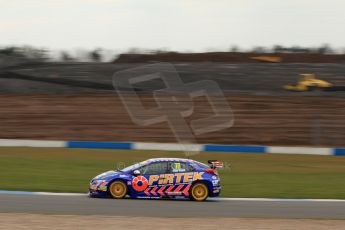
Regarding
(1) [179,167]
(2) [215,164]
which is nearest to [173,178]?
(1) [179,167]

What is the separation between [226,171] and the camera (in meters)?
20.6

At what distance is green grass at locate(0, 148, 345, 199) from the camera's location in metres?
16.5

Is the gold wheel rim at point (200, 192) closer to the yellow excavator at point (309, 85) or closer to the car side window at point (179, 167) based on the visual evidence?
the car side window at point (179, 167)

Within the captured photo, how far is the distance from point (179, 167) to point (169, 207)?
1403 mm

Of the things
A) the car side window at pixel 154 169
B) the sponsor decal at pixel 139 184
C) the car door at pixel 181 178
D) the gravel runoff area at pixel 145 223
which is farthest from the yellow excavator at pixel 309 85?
the gravel runoff area at pixel 145 223

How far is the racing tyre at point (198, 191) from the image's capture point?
1428cm

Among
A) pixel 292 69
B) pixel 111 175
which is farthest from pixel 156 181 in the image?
pixel 292 69

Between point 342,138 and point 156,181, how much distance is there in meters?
16.3

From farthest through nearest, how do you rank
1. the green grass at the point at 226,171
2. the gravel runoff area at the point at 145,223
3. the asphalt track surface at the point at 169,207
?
1. the green grass at the point at 226,171
2. the asphalt track surface at the point at 169,207
3. the gravel runoff area at the point at 145,223

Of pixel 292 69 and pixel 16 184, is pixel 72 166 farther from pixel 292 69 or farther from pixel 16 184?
pixel 292 69

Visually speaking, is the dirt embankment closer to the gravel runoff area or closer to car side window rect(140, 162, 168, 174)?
car side window rect(140, 162, 168, 174)

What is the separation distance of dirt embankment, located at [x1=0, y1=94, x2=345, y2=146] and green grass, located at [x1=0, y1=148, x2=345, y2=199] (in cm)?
506

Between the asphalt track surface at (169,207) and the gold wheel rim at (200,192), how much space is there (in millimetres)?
202

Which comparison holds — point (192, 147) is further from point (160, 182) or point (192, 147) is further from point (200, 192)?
point (160, 182)
